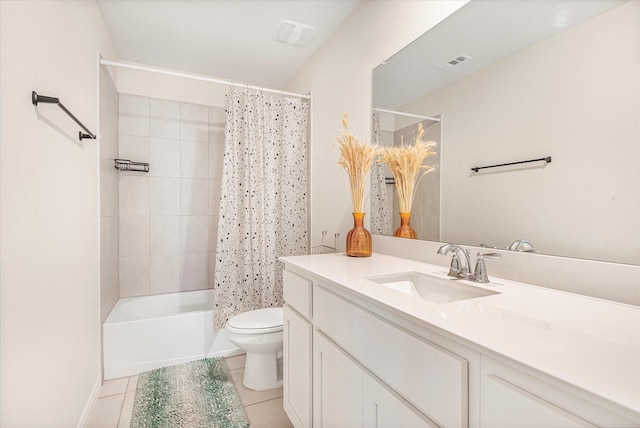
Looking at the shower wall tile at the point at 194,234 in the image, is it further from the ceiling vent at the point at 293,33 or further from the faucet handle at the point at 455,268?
the faucet handle at the point at 455,268

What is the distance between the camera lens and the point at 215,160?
3107mm

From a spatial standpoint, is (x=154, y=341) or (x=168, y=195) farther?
(x=168, y=195)

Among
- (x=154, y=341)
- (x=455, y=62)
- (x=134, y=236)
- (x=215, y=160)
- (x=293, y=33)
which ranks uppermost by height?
(x=293, y=33)

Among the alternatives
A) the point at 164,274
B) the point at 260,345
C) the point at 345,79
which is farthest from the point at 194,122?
the point at 260,345

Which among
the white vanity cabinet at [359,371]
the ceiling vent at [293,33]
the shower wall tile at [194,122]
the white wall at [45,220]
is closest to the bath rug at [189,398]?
the white wall at [45,220]

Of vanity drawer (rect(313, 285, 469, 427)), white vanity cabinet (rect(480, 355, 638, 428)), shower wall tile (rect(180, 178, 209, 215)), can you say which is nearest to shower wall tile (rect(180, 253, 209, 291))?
shower wall tile (rect(180, 178, 209, 215))

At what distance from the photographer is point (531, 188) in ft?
3.43

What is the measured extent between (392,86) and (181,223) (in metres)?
2.28

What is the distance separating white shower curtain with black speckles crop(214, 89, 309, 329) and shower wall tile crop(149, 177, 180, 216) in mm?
908

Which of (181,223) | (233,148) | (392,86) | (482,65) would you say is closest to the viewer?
(482,65)

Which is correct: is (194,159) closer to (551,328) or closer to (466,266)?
(466,266)

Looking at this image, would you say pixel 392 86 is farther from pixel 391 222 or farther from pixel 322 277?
pixel 322 277

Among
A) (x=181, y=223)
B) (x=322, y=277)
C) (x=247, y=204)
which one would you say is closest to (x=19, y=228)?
(x=322, y=277)

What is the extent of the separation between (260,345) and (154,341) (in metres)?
0.87
